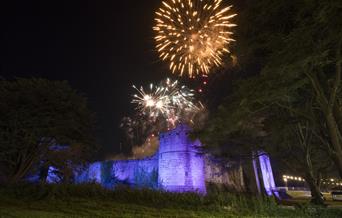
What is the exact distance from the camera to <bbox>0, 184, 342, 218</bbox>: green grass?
31.8 feet

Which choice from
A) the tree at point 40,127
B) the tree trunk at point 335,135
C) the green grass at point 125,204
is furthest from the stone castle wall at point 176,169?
the tree trunk at point 335,135

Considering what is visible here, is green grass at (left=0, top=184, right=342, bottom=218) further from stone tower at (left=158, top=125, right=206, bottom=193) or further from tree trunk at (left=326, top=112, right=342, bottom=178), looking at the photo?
stone tower at (left=158, top=125, right=206, bottom=193)

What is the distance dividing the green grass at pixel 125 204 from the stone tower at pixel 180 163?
11.3 metres

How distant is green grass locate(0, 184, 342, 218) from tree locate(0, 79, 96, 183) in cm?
526

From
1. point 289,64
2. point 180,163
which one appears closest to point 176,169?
point 180,163

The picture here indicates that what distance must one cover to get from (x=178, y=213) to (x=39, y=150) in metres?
12.9

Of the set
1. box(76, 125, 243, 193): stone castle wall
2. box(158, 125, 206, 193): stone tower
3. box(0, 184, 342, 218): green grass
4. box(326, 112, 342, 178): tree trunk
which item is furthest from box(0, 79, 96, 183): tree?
box(326, 112, 342, 178): tree trunk

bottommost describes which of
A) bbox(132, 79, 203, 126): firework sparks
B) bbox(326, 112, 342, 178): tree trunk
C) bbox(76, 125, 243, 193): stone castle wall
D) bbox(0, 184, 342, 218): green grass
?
bbox(0, 184, 342, 218): green grass

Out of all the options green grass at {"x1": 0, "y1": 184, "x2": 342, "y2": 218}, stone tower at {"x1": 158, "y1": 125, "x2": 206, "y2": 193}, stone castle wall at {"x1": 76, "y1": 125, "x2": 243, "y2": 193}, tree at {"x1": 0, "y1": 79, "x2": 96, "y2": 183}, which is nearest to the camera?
green grass at {"x1": 0, "y1": 184, "x2": 342, "y2": 218}

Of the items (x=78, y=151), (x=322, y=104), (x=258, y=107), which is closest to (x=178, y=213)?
(x=258, y=107)

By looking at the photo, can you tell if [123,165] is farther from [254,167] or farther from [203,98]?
[254,167]

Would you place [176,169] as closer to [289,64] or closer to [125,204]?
[125,204]

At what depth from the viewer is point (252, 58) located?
12750mm

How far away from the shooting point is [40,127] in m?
17.8
